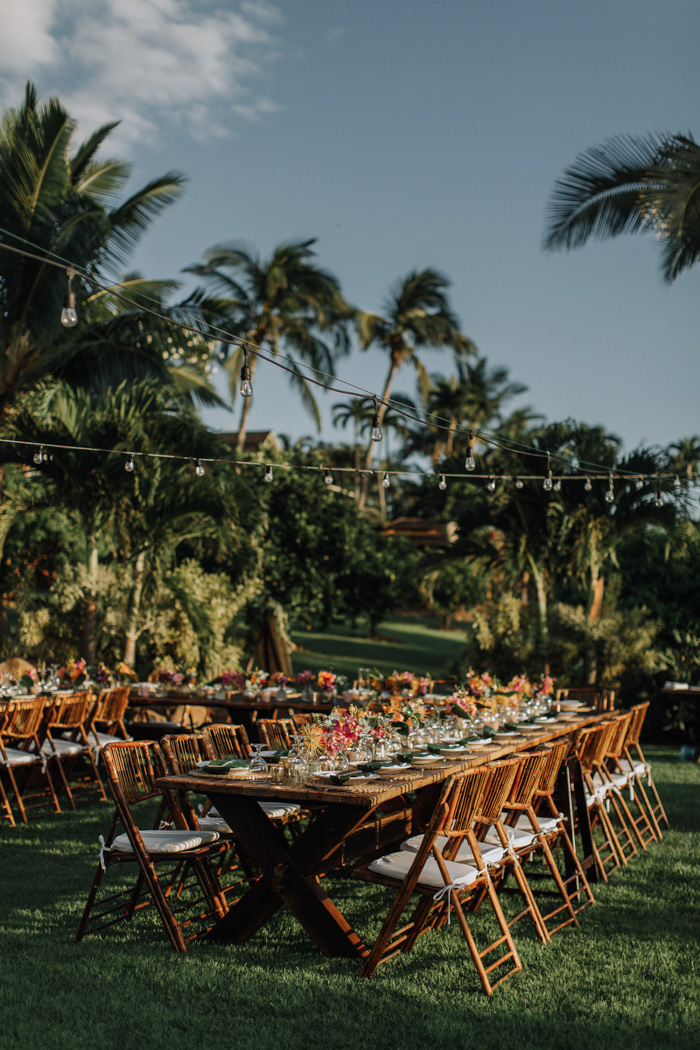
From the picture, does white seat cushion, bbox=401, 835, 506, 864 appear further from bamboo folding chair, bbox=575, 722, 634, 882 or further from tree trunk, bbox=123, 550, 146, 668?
tree trunk, bbox=123, 550, 146, 668

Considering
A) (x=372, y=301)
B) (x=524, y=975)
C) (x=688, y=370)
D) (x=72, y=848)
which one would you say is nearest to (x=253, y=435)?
(x=372, y=301)

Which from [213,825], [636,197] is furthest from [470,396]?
[213,825]

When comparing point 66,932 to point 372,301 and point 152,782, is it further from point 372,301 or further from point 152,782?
point 372,301

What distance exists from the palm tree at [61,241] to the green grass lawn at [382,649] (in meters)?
11.3

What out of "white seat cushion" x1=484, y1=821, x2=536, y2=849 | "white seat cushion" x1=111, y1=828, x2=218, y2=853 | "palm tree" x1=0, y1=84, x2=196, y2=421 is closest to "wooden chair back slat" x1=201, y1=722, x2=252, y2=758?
"white seat cushion" x1=111, y1=828, x2=218, y2=853

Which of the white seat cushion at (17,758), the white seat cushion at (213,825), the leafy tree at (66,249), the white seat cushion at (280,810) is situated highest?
the leafy tree at (66,249)

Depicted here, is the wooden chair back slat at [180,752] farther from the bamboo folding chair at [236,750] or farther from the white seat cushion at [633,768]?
the white seat cushion at [633,768]

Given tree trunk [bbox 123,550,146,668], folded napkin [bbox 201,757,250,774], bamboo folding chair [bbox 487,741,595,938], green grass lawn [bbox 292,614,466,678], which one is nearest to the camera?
folded napkin [bbox 201,757,250,774]

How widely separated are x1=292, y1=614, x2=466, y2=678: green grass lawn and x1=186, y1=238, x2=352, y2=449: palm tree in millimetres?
6639

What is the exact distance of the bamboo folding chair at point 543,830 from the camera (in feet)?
16.7

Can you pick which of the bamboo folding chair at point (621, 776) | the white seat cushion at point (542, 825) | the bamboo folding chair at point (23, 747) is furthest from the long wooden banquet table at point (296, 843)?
the bamboo folding chair at point (23, 747)

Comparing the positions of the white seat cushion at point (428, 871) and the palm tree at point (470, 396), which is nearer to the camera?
the white seat cushion at point (428, 871)

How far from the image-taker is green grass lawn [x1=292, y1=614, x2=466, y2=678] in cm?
2395

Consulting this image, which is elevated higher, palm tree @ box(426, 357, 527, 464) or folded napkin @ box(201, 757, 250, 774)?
palm tree @ box(426, 357, 527, 464)
